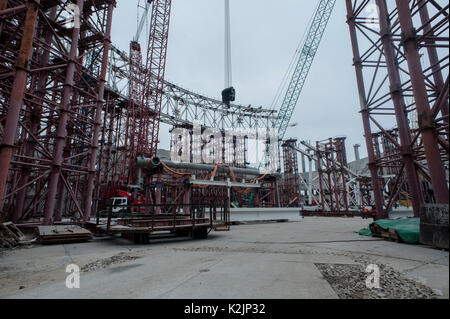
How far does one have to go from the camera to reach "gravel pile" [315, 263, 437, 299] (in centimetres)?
272

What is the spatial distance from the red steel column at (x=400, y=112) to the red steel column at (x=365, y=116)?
1.93m

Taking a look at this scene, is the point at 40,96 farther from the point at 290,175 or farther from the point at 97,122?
the point at 290,175

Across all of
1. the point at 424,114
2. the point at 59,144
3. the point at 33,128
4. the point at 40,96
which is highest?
the point at 40,96

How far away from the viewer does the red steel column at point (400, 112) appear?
31.6 ft

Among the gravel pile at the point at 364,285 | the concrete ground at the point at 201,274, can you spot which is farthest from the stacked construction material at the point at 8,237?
the gravel pile at the point at 364,285

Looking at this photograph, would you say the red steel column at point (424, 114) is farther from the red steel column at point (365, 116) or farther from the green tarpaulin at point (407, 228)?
the red steel column at point (365, 116)

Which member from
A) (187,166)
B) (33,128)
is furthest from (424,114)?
(33,128)

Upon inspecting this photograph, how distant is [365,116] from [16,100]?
17764mm

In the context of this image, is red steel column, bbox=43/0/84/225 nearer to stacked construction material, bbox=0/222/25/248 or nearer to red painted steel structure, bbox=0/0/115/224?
red painted steel structure, bbox=0/0/115/224

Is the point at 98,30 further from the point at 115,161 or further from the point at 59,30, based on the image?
the point at 115,161

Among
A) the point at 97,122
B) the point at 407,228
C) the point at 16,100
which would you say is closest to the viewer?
the point at 407,228

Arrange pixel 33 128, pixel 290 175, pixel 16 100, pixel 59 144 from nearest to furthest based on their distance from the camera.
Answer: pixel 16 100
pixel 59 144
pixel 33 128
pixel 290 175

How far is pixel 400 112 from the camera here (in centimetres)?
1020

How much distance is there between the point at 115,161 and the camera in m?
31.7
